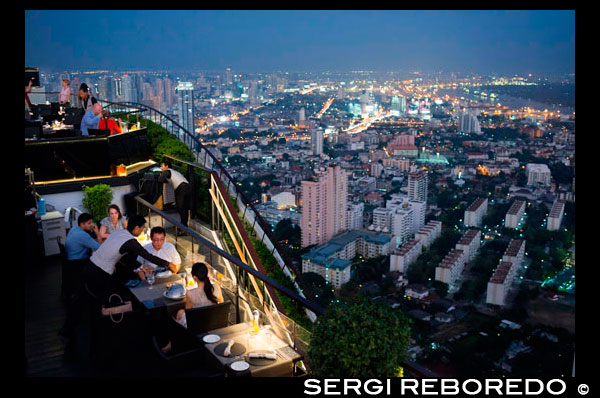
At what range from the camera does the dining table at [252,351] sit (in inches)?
101

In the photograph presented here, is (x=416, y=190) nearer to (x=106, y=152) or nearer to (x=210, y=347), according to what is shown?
(x=106, y=152)

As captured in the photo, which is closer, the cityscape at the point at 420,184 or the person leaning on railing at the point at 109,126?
the person leaning on railing at the point at 109,126

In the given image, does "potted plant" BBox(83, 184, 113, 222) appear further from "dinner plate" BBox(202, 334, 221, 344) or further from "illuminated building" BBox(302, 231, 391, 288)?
"illuminated building" BBox(302, 231, 391, 288)

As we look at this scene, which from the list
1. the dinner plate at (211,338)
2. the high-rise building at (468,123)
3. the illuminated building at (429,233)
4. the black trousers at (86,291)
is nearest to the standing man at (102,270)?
the black trousers at (86,291)

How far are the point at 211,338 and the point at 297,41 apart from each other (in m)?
39.2

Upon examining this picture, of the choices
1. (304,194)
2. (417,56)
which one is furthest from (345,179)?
(417,56)

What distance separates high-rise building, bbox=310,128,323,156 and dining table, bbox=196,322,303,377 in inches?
1552

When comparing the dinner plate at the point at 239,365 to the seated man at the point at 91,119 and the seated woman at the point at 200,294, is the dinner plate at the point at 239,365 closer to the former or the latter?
the seated woman at the point at 200,294

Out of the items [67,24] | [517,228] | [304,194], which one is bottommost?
[517,228]

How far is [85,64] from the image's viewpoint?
21.6 m

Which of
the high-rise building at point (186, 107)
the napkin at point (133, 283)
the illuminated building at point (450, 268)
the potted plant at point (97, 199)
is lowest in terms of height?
the illuminated building at point (450, 268)

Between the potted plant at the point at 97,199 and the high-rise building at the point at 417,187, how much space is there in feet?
90.1

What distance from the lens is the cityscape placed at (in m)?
19.8

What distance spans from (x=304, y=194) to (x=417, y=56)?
26.9 m
